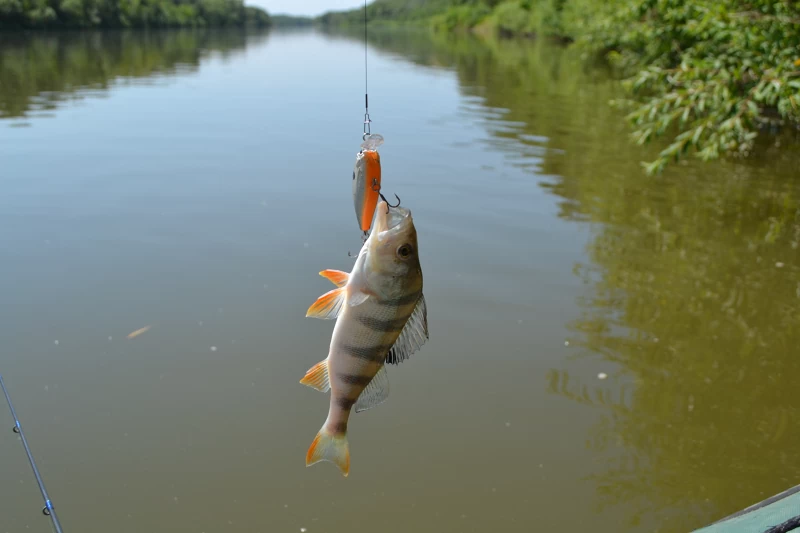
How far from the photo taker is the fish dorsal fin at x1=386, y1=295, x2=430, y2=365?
200 cm

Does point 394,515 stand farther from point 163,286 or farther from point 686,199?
point 686,199

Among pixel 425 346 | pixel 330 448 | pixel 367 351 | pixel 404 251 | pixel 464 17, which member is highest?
pixel 464 17

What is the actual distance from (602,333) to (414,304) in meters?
4.76

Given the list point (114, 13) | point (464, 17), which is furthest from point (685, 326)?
point (464, 17)

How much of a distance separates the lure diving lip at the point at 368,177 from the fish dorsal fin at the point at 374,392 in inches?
18.4

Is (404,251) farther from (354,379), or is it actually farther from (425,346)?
(425,346)

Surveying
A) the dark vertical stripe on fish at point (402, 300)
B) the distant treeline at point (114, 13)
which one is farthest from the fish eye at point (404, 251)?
the distant treeline at point (114, 13)

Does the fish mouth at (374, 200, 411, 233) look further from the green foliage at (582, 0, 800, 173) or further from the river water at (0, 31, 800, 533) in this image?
the green foliage at (582, 0, 800, 173)

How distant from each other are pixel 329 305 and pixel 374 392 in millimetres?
301

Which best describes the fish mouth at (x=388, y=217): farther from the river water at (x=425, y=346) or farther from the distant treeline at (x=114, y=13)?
the distant treeline at (x=114, y=13)

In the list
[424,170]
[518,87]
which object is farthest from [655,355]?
[518,87]

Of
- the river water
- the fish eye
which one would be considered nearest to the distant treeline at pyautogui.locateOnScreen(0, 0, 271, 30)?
the river water

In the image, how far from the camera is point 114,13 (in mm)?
71000

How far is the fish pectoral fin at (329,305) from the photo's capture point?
2.00m
